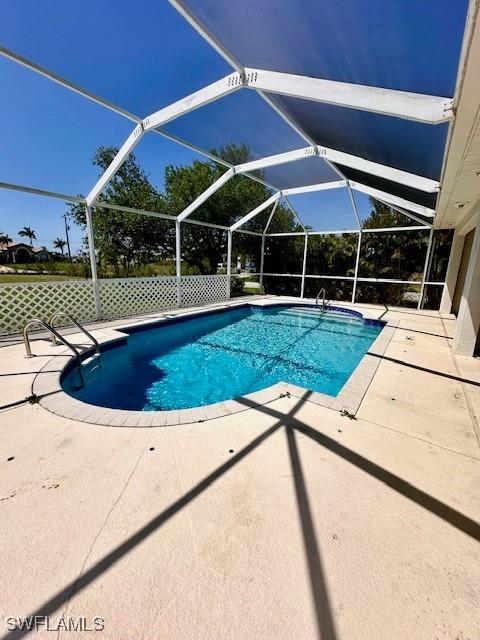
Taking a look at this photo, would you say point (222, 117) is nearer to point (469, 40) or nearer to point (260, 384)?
point (469, 40)

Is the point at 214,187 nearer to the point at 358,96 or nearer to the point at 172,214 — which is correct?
the point at 172,214

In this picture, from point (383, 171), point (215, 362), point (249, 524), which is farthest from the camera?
point (215, 362)

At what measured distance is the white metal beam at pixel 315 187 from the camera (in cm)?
821

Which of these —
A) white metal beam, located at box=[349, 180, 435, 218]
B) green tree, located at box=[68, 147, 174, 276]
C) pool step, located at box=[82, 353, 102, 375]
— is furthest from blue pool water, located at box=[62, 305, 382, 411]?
green tree, located at box=[68, 147, 174, 276]

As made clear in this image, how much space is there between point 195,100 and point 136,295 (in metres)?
5.61

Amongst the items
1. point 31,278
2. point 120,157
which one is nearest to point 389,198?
point 120,157

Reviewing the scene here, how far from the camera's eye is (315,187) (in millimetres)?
8711

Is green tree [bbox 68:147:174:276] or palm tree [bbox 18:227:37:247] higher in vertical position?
palm tree [bbox 18:227:37:247]

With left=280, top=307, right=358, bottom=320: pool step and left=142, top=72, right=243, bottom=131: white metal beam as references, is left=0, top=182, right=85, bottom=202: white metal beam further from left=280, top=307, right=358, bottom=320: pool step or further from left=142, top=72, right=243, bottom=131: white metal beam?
left=280, top=307, right=358, bottom=320: pool step

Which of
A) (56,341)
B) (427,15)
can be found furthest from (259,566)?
(56,341)

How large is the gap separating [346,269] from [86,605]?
13.4 meters

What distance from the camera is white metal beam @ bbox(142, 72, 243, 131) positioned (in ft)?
12.5

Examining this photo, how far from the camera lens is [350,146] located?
5301 mm

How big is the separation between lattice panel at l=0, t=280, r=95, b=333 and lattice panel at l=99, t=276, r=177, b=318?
0.48 meters
